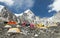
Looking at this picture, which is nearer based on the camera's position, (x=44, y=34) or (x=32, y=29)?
(x=44, y=34)

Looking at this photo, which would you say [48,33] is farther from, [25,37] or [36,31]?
[25,37]

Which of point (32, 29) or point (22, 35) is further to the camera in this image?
point (32, 29)

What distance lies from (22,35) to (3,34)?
8.42 feet

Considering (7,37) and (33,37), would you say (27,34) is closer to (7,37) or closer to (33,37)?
(33,37)

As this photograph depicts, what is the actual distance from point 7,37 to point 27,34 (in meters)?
3.17

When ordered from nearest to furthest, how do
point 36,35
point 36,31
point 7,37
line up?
point 7,37, point 36,35, point 36,31

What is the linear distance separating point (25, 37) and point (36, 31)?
3.38 meters

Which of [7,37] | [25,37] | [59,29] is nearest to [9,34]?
[7,37]

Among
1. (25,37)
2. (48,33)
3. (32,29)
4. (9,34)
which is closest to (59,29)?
(48,33)

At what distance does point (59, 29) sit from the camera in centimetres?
Answer: 2972

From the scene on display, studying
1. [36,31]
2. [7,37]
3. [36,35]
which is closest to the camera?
[7,37]

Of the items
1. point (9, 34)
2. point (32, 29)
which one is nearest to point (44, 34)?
point (32, 29)

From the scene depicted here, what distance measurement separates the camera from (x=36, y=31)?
2928cm

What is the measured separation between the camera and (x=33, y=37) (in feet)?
88.9
